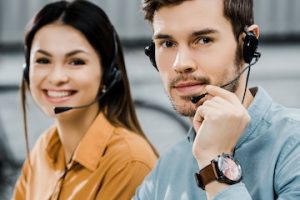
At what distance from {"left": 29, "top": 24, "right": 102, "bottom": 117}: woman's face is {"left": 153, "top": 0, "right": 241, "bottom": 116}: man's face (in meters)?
0.74

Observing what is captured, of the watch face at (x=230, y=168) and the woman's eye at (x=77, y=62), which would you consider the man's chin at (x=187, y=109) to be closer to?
the watch face at (x=230, y=168)

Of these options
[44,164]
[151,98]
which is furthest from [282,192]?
[151,98]

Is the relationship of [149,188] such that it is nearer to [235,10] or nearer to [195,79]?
→ [195,79]

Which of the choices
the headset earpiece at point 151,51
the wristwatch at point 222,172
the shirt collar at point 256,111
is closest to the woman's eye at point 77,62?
the headset earpiece at point 151,51

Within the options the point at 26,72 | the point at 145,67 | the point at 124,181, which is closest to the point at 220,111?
the point at 124,181

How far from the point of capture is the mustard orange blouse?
6.88 feet

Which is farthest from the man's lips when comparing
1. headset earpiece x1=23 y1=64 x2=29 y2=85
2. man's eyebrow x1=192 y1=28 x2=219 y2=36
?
headset earpiece x1=23 y1=64 x2=29 y2=85

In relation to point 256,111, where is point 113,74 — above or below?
below

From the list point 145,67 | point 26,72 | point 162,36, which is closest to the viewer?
point 162,36

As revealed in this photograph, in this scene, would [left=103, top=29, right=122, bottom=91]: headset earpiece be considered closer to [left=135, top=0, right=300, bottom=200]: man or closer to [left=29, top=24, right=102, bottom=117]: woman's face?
[left=29, top=24, right=102, bottom=117]: woman's face

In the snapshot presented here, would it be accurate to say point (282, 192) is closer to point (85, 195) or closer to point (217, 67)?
point (217, 67)

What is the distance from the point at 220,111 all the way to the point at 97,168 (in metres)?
0.80

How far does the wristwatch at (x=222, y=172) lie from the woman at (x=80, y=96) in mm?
703

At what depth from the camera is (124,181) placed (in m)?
2.08
